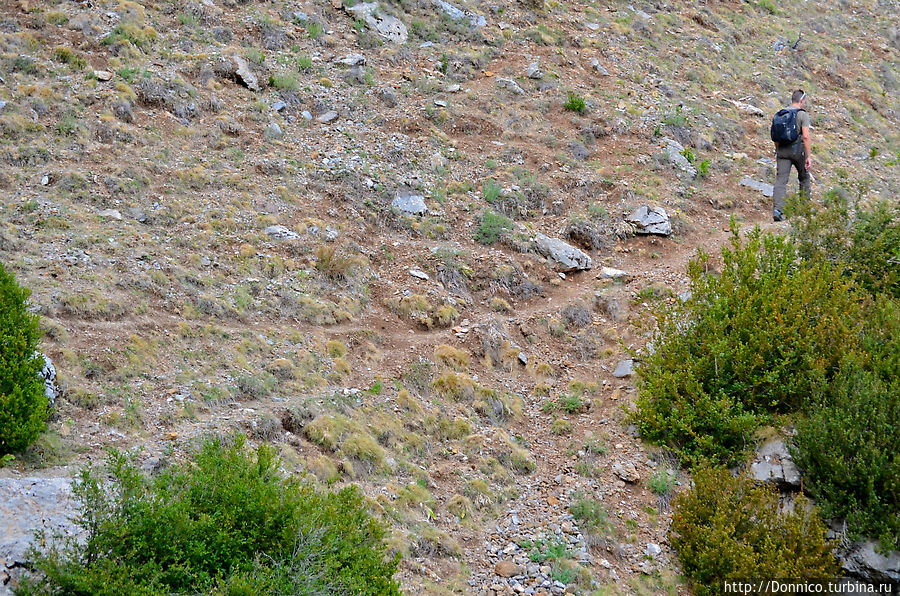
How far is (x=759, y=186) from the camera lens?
1366 centimetres

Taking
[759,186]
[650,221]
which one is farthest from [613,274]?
[759,186]

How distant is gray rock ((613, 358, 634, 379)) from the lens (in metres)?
8.97

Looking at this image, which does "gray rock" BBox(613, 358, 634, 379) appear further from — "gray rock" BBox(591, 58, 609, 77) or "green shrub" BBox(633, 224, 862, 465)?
"gray rock" BBox(591, 58, 609, 77)

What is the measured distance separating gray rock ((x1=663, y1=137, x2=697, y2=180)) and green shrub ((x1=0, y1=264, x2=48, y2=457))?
37.9ft

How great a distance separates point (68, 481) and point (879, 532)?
7085 mm

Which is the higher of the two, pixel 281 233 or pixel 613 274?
pixel 281 233

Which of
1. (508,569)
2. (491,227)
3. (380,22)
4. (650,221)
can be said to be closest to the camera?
(508,569)

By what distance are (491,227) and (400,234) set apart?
1.53 metres

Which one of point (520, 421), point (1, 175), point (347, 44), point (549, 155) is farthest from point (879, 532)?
point (347, 44)

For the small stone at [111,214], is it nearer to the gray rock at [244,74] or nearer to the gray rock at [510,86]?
the gray rock at [244,74]

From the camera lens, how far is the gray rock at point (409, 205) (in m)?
11.0

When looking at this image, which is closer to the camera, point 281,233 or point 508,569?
point 508,569

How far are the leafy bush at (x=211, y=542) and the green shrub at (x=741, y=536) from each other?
324 centimetres

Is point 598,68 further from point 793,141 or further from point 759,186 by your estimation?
point 793,141
